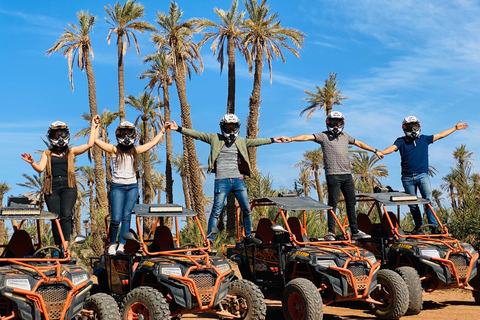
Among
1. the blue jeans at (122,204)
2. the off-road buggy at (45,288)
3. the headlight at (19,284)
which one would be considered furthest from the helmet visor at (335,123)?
the headlight at (19,284)

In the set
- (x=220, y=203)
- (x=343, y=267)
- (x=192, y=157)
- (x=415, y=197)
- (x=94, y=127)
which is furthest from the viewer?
(x=192, y=157)

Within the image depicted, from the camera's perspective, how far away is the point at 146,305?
7766 mm

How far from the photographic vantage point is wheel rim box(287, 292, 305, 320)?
863cm

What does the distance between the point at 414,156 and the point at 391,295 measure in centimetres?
384

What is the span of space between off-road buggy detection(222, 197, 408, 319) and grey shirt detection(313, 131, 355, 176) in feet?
3.24

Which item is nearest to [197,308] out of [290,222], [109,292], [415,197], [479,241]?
[109,292]

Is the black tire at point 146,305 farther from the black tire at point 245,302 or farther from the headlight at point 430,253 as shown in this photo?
the headlight at point 430,253

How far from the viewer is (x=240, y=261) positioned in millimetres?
10625

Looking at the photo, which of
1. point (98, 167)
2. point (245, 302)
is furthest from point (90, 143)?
point (98, 167)

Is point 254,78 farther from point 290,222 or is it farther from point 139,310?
point 139,310

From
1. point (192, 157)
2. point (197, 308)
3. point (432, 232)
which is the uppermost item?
point (192, 157)

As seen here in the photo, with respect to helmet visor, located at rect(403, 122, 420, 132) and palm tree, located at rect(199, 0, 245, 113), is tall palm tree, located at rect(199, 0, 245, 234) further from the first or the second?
helmet visor, located at rect(403, 122, 420, 132)

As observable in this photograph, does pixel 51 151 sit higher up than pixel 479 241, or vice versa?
pixel 51 151

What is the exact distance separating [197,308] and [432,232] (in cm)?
583
